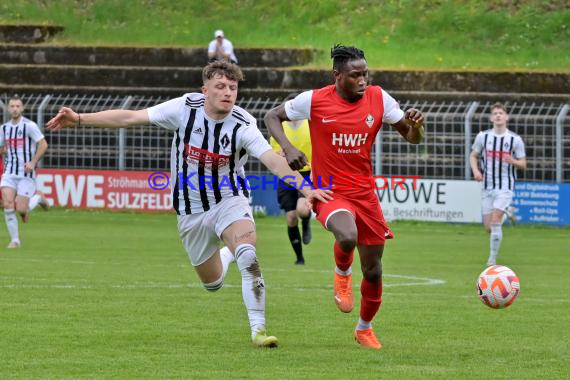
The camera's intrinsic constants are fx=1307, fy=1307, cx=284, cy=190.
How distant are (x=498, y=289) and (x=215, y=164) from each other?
7.93 feet

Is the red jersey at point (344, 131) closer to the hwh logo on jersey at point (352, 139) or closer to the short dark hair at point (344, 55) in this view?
the hwh logo on jersey at point (352, 139)

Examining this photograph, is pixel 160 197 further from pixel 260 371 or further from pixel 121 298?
pixel 260 371

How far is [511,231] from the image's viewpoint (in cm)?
2547

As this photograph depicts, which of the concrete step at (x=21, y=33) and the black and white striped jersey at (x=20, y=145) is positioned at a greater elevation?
the concrete step at (x=21, y=33)

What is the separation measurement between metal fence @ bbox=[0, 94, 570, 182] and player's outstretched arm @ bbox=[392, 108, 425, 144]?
16413mm

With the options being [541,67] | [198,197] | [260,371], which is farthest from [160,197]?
[260,371]

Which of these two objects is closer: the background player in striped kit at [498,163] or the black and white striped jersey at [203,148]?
the black and white striped jersey at [203,148]

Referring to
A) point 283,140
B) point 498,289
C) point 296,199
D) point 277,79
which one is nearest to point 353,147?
point 283,140

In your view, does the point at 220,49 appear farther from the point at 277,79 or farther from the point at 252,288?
the point at 252,288

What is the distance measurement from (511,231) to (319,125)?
632 inches

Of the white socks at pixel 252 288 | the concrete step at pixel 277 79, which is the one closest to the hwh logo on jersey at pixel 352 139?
the white socks at pixel 252 288

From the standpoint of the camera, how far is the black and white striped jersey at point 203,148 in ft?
32.3

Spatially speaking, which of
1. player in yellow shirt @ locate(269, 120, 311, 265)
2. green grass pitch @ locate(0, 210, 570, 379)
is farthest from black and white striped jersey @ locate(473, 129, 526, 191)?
player in yellow shirt @ locate(269, 120, 311, 265)

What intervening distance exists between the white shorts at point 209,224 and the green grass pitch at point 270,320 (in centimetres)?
64
